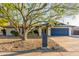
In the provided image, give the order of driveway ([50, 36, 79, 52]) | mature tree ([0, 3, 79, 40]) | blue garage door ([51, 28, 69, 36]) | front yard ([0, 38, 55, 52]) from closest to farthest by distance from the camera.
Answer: driveway ([50, 36, 79, 52]) < mature tree ([0, 3, 79, 40]) < front yard ([0, 38, 55, 52]) < blue garage door ([51, 28, 69, 36])

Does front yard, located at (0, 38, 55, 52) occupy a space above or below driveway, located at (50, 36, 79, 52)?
above

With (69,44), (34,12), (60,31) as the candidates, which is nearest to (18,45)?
(34,12)

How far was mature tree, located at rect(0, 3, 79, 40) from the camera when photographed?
47.3 feet

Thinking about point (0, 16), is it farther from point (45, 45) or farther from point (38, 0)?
point (38, 0)

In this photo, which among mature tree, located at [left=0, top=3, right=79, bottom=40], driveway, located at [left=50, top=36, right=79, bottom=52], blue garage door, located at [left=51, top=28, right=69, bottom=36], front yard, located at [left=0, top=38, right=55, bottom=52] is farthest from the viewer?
blue garage door, located at [left=51, top=28, right=69, bottom=36]

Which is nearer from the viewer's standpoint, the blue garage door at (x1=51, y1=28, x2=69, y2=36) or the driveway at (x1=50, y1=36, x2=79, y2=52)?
the driveway at (x1=50, y1=36, x2=79, y2=52)

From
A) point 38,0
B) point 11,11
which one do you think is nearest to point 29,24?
point 11,11

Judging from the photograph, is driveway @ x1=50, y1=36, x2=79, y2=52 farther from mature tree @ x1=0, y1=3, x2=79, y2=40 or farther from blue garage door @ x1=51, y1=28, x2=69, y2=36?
blue garage door @ x1=51, y1=28, x2=69, y2=36

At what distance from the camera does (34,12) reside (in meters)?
15.3

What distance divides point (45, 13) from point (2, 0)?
17.1 ft

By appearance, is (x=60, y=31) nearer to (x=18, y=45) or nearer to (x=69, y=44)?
(x=69, y=44)

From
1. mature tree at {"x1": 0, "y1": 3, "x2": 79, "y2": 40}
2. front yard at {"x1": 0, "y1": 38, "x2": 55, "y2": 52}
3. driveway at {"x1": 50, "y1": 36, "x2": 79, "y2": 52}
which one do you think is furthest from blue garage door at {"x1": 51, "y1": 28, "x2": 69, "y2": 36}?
mature tree at {"x1": 0, "y1": 3, "x2": 79, "y2": 40}

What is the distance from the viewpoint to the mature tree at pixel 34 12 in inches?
567

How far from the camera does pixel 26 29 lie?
56.4 ft
